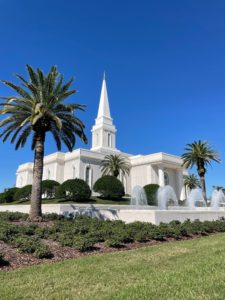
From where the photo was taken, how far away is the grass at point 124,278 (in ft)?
15.5

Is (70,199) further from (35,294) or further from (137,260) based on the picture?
(35,294)

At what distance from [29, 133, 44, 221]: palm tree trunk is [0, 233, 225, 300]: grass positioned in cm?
933

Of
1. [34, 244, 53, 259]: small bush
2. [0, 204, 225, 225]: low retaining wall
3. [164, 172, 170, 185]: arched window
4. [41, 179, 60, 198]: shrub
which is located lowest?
[34, 244, 53, 259]: small bush

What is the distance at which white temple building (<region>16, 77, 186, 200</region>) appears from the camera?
138 feet

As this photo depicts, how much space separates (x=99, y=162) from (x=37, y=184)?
26.3 metres

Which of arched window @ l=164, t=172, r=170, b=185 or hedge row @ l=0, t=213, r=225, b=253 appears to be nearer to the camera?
hedge row @ l=0, t=213, r=225, b=253

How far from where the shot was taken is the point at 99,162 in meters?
43.1

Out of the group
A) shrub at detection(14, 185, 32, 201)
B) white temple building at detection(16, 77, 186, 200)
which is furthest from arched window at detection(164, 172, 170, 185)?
shrub at detection(14, 185, 32, 201)

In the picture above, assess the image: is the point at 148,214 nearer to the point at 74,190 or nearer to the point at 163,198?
the point at 74,190

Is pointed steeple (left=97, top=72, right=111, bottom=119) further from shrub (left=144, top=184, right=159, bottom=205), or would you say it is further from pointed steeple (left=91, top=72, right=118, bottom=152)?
shrub (left=144, top=184, right=159, bottom=205)

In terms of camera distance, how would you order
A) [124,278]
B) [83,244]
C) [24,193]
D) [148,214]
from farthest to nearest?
[24,193] < [148,214] < [83,244] < [124,278]

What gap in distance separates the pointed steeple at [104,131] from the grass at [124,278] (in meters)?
42.0

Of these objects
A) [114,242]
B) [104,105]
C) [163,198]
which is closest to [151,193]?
[163,198]

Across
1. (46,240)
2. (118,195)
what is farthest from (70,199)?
(46,240)
